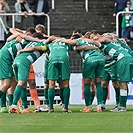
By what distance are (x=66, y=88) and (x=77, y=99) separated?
565cm

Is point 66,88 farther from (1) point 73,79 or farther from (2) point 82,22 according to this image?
(2) point 82,22

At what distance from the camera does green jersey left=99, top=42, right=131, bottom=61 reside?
885 inches

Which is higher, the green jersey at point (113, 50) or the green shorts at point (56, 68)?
the green jersey at point (113, 50)

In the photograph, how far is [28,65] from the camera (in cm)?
2159

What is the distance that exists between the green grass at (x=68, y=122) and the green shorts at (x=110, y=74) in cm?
146

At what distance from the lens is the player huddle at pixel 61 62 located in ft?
71.4

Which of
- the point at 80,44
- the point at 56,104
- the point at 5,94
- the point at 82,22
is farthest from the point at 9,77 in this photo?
the point at 82,22

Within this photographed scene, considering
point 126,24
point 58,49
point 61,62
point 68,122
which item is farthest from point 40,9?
point 68,122

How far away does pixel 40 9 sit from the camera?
1193 inches

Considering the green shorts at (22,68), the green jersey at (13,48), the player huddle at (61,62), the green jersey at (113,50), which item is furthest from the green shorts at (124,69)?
the green jersey at (13,48)

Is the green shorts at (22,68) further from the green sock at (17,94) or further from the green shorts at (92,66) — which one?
the green shorts at (92,66)

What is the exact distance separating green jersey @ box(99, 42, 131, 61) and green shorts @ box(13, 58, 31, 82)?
233 centimetres

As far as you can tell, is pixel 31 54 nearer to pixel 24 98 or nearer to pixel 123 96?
pixel 24 98

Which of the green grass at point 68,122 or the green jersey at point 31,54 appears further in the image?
the green jersey at point 31,54
